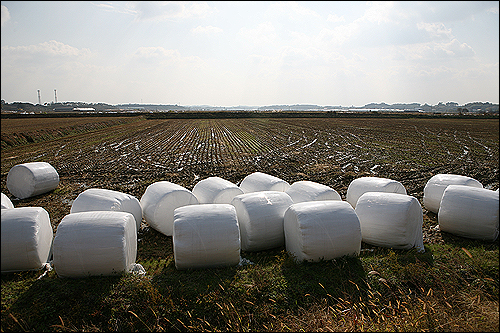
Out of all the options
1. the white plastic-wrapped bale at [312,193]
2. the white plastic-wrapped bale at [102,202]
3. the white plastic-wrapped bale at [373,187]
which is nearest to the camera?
the white plastic-wrapped bale at [102,202]

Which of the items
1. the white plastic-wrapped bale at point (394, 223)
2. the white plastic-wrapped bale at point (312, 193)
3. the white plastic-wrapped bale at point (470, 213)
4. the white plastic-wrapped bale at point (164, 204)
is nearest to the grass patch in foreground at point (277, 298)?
the white plastic-wrapped bale at point (394, 223)

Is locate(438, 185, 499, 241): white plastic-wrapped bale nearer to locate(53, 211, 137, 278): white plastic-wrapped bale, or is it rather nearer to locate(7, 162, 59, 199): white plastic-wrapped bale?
locate(53, 211, 137, 278): white plastic-wrapped bale

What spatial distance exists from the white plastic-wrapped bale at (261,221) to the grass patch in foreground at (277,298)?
701 millimetres

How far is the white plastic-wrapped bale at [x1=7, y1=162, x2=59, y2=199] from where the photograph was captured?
10508mm

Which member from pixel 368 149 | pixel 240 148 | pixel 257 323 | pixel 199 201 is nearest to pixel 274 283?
pixel 257 323

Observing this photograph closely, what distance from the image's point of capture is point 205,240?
513 cm

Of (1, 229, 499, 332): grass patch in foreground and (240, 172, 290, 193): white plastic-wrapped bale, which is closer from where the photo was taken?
(1, 229, 499, 332): grass patch in foreground

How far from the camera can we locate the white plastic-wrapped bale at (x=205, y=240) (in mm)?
5129

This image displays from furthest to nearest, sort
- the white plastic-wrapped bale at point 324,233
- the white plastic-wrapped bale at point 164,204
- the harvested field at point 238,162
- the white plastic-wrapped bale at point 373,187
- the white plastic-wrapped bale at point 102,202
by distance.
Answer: the harvested field at point 238,162 < the white plastic-wrapped bale at point 373,187 < the white plastic-wrapped bale at point 164,204 < the white plastic-wrapped bale at point 102,202 < the white plastic-wrapped bale at point 324,233

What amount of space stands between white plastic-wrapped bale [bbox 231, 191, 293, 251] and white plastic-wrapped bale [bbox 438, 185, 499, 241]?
393 cm

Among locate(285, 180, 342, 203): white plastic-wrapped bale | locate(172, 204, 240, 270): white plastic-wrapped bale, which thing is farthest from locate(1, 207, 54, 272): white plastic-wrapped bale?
locate(285, 180, 342, 203): white plastic-wrapped bale

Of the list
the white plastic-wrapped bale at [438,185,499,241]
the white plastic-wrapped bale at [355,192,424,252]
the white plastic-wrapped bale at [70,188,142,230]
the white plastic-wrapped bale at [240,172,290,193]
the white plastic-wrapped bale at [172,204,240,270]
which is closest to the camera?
the white plastic-wrapped bale at [172,204,240,270]

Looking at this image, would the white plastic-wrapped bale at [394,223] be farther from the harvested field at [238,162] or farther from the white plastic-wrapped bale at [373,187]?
the harvested field at [238,162]

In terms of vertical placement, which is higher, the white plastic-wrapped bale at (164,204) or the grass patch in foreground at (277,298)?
the white plastic-wrapped bale at (164,204)
